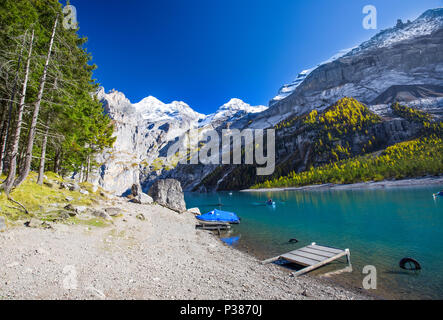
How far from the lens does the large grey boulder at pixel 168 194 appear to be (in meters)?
37.6

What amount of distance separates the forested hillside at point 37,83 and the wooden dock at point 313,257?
59.3 ft

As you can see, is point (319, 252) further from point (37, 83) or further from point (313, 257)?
point (37, 83)

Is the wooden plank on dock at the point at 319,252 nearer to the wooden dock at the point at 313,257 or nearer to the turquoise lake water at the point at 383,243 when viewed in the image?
the wooden dock at the point at 313,257

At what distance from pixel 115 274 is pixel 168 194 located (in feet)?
104

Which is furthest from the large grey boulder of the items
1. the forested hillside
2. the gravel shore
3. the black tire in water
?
the black tire in water

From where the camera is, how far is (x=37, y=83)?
15086 mm

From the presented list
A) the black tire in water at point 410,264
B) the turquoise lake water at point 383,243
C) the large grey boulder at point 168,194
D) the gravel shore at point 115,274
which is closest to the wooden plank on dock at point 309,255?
the turquoise lake water at point 383,243

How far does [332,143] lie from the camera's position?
148125 mm

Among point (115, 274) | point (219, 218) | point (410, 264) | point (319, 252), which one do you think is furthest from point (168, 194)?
point (410, 264)

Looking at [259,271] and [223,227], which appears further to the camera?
[223,227]

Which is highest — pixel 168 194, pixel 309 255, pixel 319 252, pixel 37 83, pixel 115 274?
pixel 37 83
